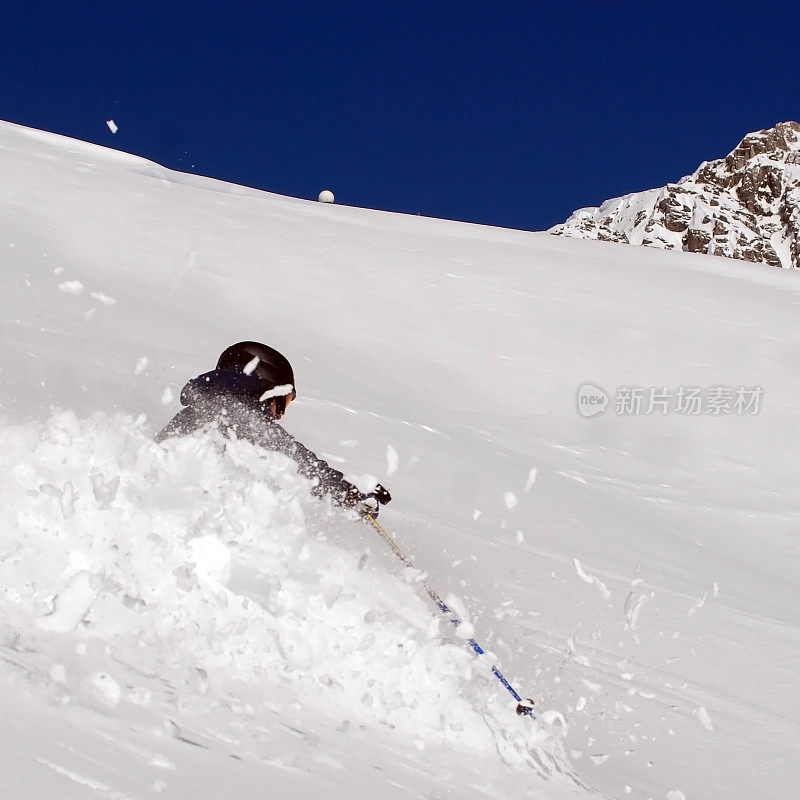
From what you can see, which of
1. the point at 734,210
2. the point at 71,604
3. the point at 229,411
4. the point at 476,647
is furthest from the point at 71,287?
the point at 734,210

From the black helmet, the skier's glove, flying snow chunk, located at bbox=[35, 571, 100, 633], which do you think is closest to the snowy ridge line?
flying snow chunk, located at bbox=[35, 571, 100, 633]

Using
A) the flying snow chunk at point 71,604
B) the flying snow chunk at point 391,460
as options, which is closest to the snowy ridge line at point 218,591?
the flying snow chunk at point 71,604

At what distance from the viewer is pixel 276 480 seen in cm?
400

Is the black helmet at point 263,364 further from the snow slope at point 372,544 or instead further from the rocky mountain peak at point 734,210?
the rocky mountain peak at point 734,210

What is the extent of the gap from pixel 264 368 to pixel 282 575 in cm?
107

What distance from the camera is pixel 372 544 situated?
4.68 metres

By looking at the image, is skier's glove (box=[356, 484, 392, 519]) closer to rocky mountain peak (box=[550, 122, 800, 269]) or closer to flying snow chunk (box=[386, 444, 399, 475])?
flying snow chunk (box=[386, 444, 399, 475])

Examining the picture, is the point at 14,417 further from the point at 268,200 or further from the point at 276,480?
the point at 268,200

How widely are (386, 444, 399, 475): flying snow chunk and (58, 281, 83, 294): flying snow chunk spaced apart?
4.47 m

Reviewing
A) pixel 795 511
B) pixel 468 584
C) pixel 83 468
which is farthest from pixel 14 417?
pixel 795 511

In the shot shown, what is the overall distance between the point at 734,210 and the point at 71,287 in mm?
→ 193434

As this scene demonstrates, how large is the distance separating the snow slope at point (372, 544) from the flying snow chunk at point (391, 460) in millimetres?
43

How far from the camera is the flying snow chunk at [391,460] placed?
6418mm

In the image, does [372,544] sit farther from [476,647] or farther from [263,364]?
[263,364]
